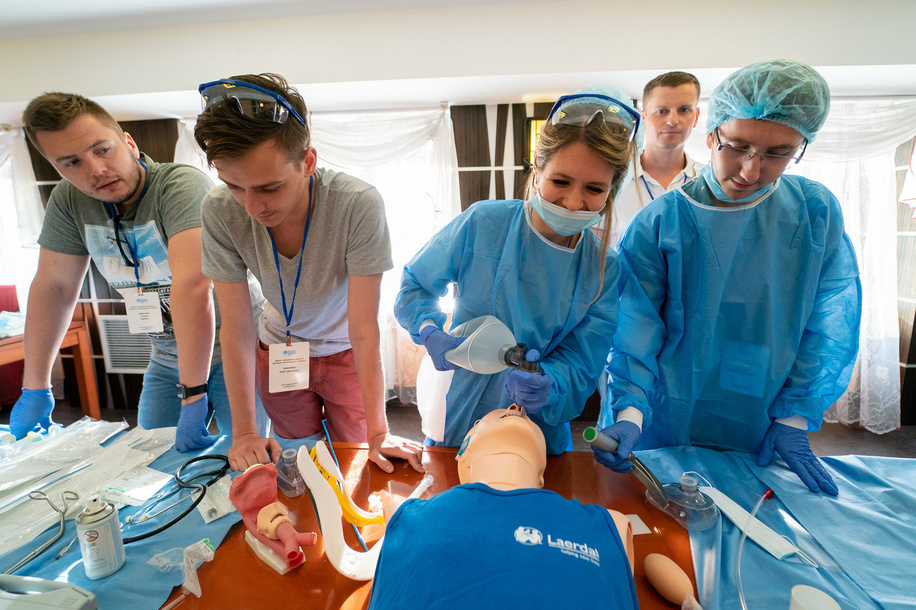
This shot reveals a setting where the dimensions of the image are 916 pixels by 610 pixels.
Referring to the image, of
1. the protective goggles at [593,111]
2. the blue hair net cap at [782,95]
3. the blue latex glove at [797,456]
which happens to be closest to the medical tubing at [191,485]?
the protective goggles at [593,111]

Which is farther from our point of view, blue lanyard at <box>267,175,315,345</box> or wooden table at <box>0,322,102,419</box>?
wooden table at <box>0,322,102,419</box>

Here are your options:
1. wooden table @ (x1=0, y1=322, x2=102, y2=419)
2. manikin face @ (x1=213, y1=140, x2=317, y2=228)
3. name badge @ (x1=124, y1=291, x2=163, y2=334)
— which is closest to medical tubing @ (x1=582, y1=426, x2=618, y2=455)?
manikin face @ (x1=213, y1=140, x2=317, y2=228)

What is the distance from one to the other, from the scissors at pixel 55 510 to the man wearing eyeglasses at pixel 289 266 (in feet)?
1.19

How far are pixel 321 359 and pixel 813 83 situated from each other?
171cm

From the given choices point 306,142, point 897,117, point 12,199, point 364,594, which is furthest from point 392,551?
point 12,199

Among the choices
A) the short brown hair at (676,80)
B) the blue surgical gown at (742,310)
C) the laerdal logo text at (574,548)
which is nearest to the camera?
the laerdal logo text at (574,548)

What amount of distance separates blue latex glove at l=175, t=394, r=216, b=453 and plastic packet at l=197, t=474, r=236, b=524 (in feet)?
0.85

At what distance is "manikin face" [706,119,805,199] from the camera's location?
42.8 inches

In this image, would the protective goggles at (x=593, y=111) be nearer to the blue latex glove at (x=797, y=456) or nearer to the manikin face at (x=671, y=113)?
the blue latex glove at (x=797, y=456)

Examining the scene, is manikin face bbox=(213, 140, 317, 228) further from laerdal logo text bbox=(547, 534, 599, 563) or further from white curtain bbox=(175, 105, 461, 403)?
white curtain bbox=(175, 105, 461, 403)

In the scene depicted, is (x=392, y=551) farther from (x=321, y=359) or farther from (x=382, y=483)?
(x=321, y=359)

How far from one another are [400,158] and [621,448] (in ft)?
10.2

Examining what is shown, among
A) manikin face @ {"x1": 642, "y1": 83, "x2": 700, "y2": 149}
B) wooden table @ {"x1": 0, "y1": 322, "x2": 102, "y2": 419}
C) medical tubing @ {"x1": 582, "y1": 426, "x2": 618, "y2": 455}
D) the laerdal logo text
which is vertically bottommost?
wooden table @ {"x1": 0, "y1": 322, "x2": 102, "y2": 419}

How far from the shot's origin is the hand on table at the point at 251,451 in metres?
1.17
